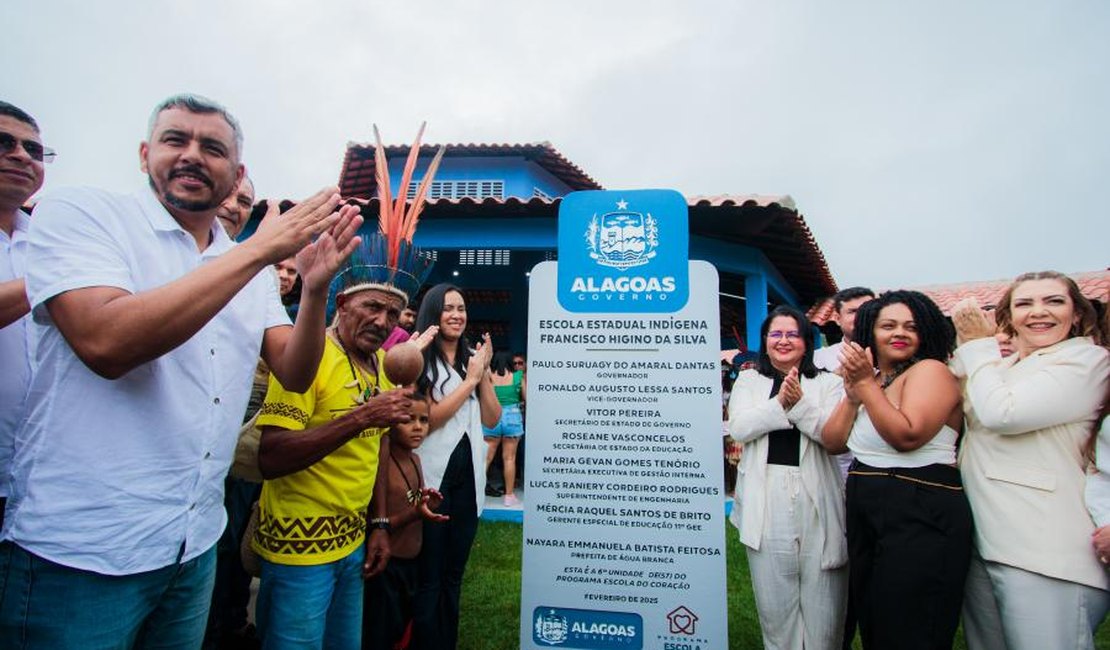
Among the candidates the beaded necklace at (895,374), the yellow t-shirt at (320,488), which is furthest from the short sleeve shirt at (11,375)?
the beaded necklace at (895,374)

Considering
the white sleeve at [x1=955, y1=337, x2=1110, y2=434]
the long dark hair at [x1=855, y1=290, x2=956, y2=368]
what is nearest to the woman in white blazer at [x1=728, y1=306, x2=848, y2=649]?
the long dark hair at [x1=855, y1=290, x2=956, y2=368]

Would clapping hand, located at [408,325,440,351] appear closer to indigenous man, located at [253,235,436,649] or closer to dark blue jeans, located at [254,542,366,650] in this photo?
indigenous man, located at [253,235,436,649]

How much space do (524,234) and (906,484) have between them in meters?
5.38

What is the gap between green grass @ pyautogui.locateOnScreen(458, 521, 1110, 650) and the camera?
3.35 m

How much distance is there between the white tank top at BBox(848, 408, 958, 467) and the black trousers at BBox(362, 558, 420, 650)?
6.95ft

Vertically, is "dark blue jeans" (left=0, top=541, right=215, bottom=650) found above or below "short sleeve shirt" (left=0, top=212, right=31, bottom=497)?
below

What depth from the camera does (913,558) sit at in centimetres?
215

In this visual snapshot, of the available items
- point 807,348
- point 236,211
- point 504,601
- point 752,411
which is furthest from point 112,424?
point 504,601

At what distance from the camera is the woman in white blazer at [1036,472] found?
1.93 meters

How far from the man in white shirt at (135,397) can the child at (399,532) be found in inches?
36.8

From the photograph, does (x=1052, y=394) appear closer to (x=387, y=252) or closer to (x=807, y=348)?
(x=807, y=348)

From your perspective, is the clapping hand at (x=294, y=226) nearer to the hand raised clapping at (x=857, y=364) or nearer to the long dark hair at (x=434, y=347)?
the long dark hair at (x=434, y=347)

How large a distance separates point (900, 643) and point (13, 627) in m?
2.75

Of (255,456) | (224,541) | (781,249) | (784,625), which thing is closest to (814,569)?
(784,625)
